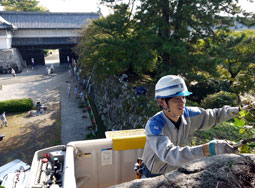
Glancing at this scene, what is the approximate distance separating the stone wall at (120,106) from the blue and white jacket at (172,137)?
18.5 feet

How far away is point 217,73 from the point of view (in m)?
8.85

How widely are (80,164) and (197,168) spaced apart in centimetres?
222

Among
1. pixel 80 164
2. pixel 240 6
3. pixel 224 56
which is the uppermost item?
pixel 240 6

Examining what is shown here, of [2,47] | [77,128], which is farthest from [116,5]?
[2,47]

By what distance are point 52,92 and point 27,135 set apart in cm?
851

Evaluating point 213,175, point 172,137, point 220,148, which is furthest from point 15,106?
point 213,175

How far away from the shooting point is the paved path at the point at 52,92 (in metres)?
12.9

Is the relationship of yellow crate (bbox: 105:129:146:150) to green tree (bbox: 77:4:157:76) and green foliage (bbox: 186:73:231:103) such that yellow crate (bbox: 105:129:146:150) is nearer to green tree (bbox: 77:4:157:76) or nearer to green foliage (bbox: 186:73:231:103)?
green tree (bbox: 77:4:157:76)

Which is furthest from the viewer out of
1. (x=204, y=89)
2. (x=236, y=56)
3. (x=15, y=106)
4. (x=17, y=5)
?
(x=17, y=5)

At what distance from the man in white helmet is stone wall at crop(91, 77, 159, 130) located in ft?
18.6

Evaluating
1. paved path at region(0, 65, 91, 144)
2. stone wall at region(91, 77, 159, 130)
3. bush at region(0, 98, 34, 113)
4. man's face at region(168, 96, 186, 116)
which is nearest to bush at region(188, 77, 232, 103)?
stone wall at region(91, 77, 159, 130)

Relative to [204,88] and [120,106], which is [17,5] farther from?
[204,88]

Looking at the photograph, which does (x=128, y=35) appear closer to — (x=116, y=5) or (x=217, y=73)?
(x=116, y=5)

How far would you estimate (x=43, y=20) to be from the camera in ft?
100
